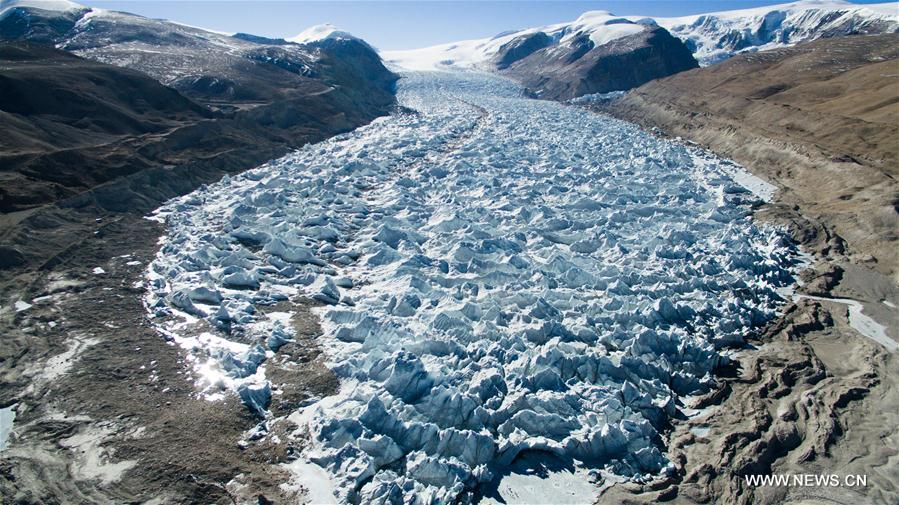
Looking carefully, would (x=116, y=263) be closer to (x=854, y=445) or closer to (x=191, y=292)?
(x=191, y=292)

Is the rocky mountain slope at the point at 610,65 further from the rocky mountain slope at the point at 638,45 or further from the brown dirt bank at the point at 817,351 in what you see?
the brown dirt bank at the point at 817,351

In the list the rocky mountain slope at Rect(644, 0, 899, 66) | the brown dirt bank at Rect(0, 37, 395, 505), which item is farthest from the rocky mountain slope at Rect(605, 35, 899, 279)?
the rocky mountain slope at Rect(644, 0, 899, 66)

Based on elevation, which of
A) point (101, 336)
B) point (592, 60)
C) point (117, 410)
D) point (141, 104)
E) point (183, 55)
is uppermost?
point (592, 60)

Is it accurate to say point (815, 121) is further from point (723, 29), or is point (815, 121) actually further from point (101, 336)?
point (723, 29)

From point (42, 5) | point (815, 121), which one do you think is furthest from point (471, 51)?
point (815, 121)

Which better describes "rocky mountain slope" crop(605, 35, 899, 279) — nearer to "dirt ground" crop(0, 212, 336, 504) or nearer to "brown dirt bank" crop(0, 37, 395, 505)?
"dirt ground" crop(0, 212, 336, 504)
